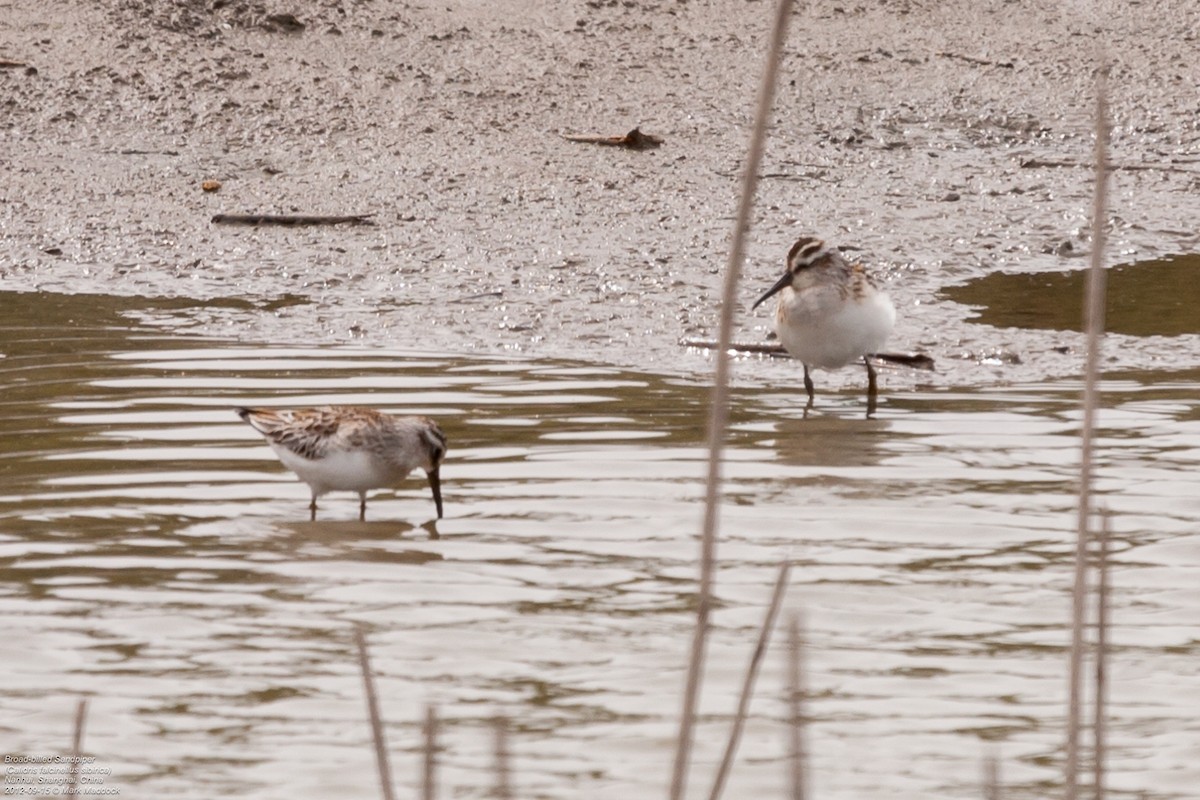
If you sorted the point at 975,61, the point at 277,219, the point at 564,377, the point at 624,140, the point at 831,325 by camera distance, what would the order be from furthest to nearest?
the point at 975,61
the point at 624,140
the point at 277,219
the point at 564,377
the point at 831,325

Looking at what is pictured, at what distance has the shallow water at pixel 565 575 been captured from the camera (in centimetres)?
563

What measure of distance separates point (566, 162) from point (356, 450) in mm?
6419

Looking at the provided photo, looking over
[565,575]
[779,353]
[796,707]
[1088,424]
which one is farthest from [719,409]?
[779,353]

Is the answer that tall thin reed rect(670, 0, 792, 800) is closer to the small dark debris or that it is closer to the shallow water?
the shallow water

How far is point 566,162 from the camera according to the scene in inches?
553

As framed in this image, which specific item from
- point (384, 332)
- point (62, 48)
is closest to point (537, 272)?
point (384, 332)

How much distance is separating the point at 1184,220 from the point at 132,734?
9.54 metres

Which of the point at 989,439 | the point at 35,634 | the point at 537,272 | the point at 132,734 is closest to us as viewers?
the point at 132,734

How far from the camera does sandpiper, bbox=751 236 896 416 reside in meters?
9.88

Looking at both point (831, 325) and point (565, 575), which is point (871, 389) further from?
point (565, 575)

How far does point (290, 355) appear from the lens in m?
10.7

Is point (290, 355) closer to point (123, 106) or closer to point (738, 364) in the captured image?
point (738, 364)

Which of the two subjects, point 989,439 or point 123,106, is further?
point 123,106

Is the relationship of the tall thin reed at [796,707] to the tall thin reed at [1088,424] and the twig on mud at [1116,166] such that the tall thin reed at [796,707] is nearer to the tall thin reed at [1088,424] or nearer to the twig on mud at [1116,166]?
the tall thin reed at [1088,424]
